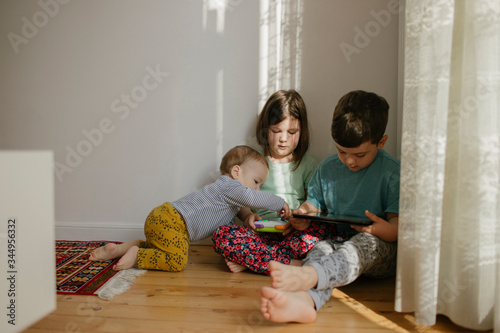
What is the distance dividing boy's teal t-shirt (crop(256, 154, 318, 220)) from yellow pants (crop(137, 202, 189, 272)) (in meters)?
0.39

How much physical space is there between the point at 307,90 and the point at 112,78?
34.6 inches

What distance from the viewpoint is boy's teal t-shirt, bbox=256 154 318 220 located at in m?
1.78

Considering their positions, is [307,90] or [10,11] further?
[10,11]

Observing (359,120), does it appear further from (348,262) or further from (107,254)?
(107,254)

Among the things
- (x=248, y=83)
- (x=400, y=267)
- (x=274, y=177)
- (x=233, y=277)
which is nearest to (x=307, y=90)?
(x=248, y=83)

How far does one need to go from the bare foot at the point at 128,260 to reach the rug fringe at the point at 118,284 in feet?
0.06

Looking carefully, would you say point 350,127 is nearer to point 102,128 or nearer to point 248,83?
point 248,83

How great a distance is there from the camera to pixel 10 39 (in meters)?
1.97

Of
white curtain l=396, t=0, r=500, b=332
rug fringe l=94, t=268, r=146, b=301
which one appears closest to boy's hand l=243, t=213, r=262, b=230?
rug fringe l=94, t=268, r=146, b=301

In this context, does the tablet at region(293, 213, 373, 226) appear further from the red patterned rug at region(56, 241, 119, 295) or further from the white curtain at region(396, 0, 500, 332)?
the red patterned rug at region(56, 241, 119, 295)

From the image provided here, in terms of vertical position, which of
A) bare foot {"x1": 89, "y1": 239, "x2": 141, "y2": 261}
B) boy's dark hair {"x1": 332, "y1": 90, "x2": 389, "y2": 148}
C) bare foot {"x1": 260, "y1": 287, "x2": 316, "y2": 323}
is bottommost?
bare foot {"x1": 89, "y1": 239, "x2": 141, "y2": 261}

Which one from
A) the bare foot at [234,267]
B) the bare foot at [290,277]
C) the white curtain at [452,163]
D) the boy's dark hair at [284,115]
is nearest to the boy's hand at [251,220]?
the bare foot at [234,267]

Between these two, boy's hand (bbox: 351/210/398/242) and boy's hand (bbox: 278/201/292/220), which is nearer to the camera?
boy's hand (bbox: 351/210/398/242)

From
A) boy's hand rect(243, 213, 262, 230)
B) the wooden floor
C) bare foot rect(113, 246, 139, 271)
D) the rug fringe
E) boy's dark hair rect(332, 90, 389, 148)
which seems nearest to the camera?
the wooden floor
